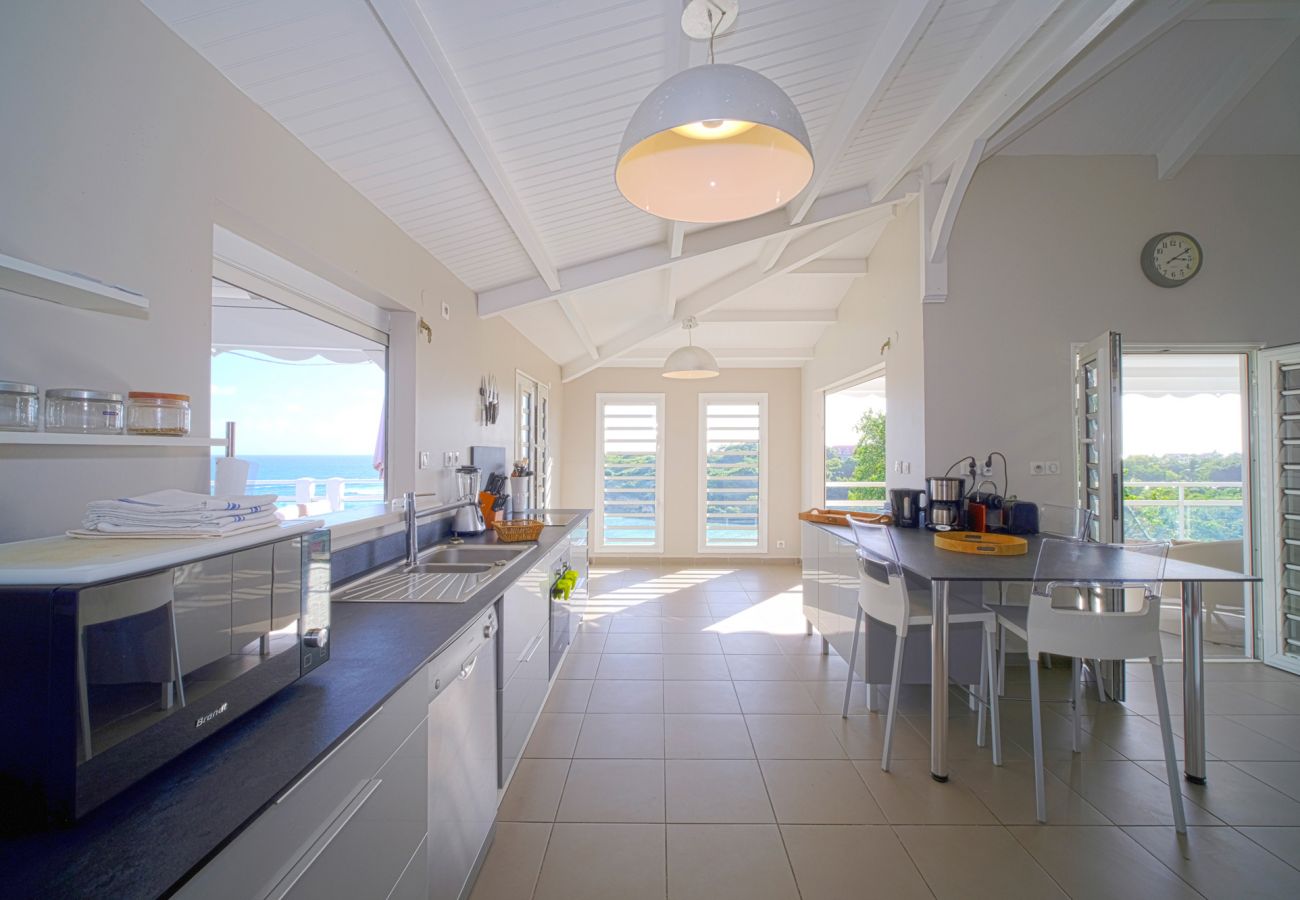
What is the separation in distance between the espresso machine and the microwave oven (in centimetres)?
207

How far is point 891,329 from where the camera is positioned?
164 inches

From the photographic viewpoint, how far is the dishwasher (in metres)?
1.38

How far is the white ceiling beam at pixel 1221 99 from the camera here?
2.92 metres

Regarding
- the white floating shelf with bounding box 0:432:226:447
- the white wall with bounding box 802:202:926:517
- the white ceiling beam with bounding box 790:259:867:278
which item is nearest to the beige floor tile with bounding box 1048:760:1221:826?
the white wall with bounding box 802:202:926:517

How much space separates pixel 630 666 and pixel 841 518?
1.75 meters

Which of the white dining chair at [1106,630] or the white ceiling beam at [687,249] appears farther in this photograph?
the white ceiling beam at [687,249]

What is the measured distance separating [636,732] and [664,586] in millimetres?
3029

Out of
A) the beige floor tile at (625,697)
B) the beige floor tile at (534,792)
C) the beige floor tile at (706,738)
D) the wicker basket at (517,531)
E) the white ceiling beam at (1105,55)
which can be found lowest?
the beige floor tile at (534,792)

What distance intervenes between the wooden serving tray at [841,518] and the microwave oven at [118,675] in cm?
344

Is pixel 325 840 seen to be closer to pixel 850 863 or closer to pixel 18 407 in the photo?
pixel 18 407

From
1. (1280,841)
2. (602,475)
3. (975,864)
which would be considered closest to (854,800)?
(975,864)

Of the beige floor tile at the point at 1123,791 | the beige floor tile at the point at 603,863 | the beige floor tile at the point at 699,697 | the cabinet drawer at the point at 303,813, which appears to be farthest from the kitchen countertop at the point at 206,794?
the beige floor tile at the point at 1123,791

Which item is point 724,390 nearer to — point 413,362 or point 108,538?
point 413,362

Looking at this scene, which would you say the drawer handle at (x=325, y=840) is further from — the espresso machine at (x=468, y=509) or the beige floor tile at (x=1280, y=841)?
the beige floor tile at (x=1280, y=841)
